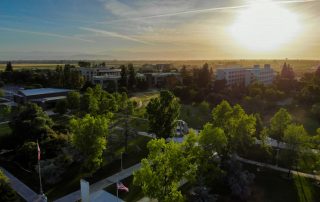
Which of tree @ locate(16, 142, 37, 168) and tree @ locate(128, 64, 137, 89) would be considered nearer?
tree @ locate(16, 142, 37, 168)

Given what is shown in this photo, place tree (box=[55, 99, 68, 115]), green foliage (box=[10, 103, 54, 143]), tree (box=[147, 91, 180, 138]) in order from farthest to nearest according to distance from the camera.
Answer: tree (box=[55, 99, 68, 115])
green foliage (box=[10, 103, 54, 143])
tree (box=[147, 91, 180, 138])

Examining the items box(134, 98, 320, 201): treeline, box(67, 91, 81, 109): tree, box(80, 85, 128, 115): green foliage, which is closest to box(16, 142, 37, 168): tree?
box(80, 85, 128, 115): green foliage

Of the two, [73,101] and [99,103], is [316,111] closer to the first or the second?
[99,103]

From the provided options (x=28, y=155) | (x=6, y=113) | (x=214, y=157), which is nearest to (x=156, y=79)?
(x=6, y=113)

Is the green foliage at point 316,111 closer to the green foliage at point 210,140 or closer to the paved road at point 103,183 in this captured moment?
the green foliage at point 210,140

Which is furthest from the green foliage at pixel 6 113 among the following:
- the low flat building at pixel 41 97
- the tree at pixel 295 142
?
the tree at pixel 295 142

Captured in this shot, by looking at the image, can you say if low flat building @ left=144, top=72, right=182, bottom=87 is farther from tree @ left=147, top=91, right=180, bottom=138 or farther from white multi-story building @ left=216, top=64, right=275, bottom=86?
tree @ left=147, top=91, right=180, bottom=138
